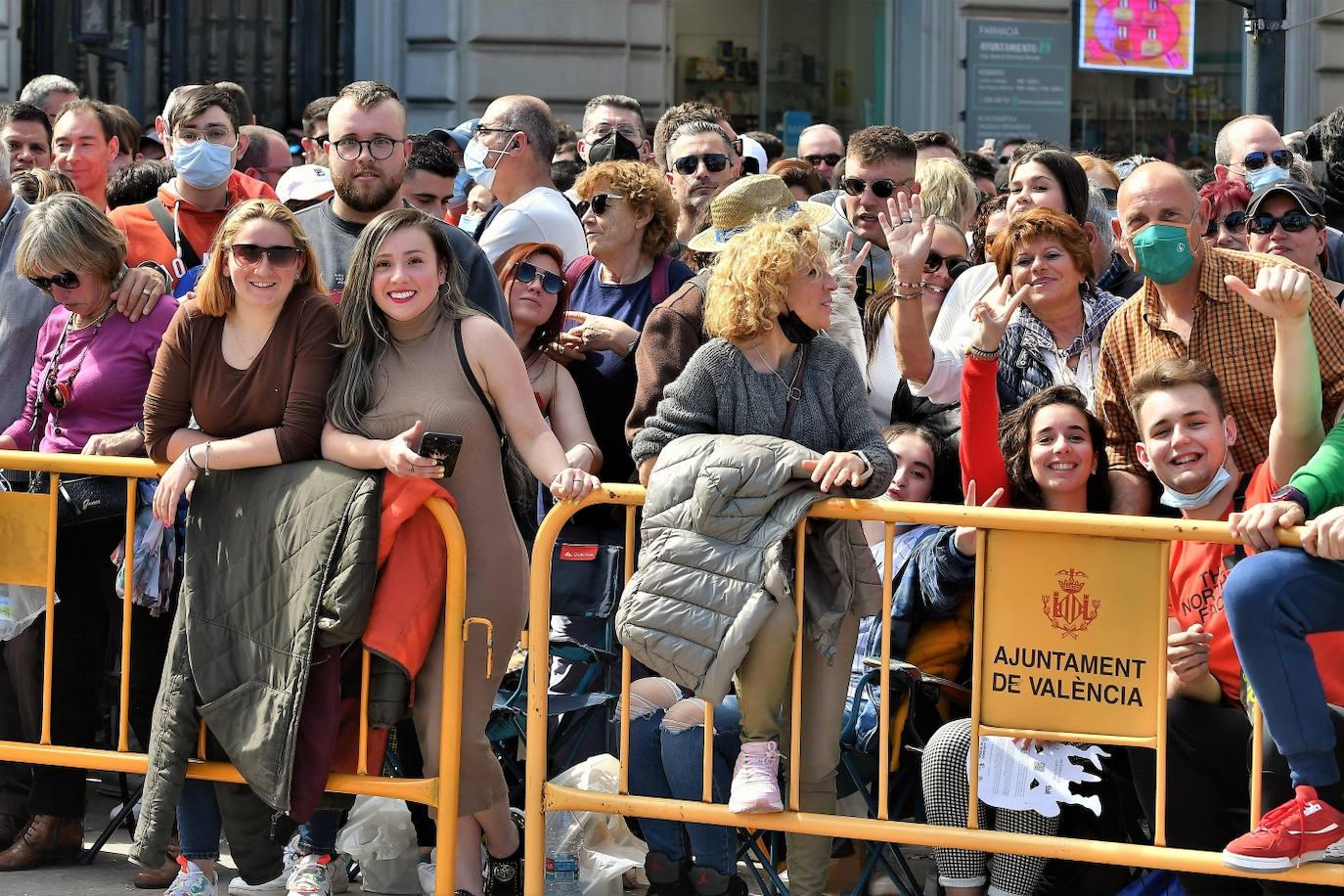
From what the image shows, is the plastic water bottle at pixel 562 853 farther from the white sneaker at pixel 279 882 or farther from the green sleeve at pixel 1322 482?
the green sleeve at pixel 1322 482

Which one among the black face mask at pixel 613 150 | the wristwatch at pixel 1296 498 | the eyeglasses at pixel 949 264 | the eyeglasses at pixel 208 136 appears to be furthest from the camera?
the black face mask at pixel 613 150

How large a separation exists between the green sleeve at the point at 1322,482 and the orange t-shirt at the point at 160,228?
384 centimetres

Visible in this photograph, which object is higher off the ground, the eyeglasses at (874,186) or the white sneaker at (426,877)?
the eyeglasses at (874,186)

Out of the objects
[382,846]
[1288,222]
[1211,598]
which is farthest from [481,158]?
[1211,598]

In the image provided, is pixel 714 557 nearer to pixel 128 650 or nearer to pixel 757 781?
pixel 757 781

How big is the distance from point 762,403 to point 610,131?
13.8 ft

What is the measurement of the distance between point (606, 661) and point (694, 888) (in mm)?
785

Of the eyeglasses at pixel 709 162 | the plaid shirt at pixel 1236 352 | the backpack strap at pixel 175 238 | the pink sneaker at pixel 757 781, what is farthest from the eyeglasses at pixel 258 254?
the eyeglasses at pixel 709 162

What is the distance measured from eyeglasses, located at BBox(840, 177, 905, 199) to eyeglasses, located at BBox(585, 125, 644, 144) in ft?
7.25

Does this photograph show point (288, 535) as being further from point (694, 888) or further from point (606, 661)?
point (694, 888)

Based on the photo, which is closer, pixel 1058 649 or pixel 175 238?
pixel 1058 649

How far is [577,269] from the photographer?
250 inches

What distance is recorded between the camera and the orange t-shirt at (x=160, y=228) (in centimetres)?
670

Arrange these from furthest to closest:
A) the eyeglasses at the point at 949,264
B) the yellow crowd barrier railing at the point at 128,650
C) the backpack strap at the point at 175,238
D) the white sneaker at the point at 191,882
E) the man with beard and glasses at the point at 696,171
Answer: the man with beard and glasses at the point at 696,171 → the backpack strap at the point at 175,238 → the eyeglasses at the point at 949,264 → the white sneaker at the point at 191,882 → the yellow crowd barrier railing at the point at 128,650
